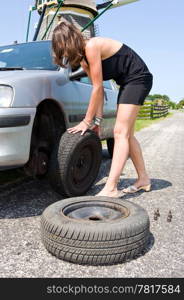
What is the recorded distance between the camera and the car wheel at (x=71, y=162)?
2.78 meters

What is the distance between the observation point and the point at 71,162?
2809mm

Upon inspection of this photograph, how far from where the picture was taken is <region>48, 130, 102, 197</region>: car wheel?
2.78 meters

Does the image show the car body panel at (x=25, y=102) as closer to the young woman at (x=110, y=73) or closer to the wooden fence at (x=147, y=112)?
the young woman at (x=110, y=73)

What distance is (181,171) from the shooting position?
4.69 metres

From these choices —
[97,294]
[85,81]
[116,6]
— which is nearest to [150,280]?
[97,294]

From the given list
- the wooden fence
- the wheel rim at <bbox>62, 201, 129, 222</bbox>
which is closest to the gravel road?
the wheel rim at <bbox>62, 201, 129, 222</bbox>

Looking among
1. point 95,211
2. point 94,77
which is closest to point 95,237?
point 95,211

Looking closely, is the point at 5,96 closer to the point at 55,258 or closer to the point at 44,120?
the point at 44,120

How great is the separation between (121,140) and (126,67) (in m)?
0.70

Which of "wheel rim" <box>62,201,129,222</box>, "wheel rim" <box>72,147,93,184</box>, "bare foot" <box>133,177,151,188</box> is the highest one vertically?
"wheel rim" <box>72,147,93,184</box>

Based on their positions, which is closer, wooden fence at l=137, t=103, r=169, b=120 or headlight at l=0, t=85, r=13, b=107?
headlight at l=0, t=85, r=13, b=107

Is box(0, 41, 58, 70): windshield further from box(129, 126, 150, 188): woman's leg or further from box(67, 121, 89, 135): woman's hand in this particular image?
box(129, 126, 150, 188): woman's leg

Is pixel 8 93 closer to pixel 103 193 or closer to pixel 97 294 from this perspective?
pixel 103 193

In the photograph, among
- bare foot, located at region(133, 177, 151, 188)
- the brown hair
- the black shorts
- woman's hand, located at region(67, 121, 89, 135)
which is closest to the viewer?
the brown hair
